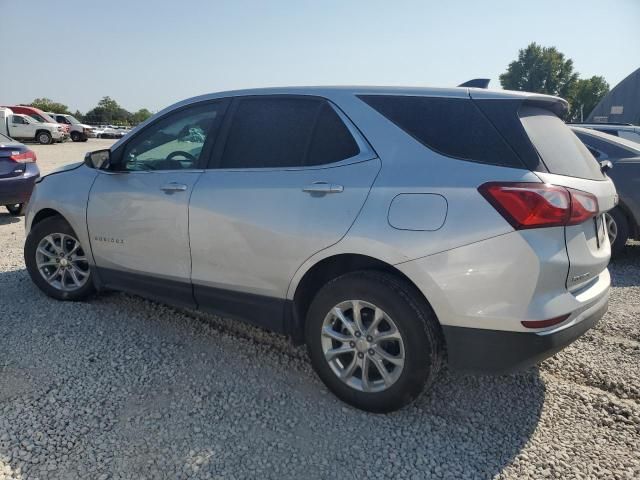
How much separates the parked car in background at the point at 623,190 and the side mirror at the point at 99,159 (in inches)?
202

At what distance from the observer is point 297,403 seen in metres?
2.89

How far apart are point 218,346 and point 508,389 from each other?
1.92m

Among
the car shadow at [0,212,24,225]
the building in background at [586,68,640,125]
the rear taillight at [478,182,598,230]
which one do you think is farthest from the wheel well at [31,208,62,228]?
the building in background at [586,68,640,125]

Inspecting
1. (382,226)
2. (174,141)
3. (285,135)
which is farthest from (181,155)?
(382,226)

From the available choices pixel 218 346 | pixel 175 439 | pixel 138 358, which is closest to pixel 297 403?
pixel 175 439

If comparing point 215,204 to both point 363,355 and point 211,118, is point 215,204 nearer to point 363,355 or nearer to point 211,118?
point 211,118

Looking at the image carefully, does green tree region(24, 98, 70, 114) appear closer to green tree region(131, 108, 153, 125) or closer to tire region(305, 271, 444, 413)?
green tree region(131, 108, 153, 125)

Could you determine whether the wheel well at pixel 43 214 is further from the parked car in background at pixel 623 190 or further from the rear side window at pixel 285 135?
the parked car in background at pixel 623 190

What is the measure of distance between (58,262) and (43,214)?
445 mm

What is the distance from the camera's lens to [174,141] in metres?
3.61

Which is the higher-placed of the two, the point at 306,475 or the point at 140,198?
the point at 140,198

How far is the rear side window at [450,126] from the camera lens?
247 centimetres

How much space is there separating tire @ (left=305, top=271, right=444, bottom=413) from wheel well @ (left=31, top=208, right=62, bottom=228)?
2644 millimetres

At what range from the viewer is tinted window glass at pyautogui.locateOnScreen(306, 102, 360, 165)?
9.23 feet
